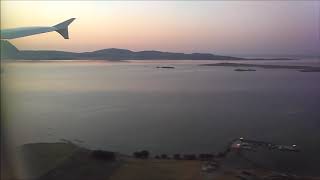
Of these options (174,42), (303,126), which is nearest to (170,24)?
(174,42)

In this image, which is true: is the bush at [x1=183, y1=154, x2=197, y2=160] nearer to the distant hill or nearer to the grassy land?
the grassy land

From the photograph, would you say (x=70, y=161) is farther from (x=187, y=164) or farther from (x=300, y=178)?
(x=300, y=178)

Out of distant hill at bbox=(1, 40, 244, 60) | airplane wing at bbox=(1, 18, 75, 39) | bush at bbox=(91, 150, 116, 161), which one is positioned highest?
airplane wing at bbox=(1, 18, 75, 39)

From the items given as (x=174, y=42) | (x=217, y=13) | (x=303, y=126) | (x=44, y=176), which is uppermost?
(x=217, y=13)

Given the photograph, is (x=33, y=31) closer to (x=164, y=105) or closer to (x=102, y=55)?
(x=102, y=55)

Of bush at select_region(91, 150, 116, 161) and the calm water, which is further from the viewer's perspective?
bush at select_region(91, 150, 116, 161)

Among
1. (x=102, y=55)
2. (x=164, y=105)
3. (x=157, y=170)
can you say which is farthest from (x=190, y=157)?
(x=102, y=55)

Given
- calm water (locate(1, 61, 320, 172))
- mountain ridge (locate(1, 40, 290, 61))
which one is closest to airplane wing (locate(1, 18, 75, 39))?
mountain ridge (locate(1, 40, 290, 61))
